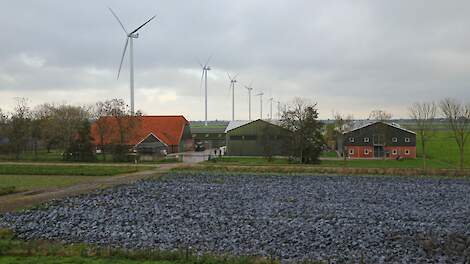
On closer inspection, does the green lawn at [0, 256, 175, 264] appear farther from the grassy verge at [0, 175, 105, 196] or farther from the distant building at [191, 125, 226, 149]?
the distant building at [191, 125, 226, 149]

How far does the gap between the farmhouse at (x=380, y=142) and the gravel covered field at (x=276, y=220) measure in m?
34.9

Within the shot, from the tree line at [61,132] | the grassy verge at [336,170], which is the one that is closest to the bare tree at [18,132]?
the tree line at [61,132]

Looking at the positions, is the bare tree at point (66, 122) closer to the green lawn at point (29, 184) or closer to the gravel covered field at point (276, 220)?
the green lawn at point (29, 184)

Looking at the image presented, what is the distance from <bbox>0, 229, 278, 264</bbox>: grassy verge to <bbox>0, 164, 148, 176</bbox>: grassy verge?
29.4m

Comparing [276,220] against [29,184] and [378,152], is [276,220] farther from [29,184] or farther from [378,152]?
[378,152]

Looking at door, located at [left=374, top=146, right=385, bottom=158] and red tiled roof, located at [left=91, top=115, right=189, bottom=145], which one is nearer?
door, located at [left=374, top=146, right=385, bottom=158]

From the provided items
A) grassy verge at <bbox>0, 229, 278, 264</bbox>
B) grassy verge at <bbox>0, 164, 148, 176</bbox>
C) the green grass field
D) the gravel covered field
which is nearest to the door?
the green grass field

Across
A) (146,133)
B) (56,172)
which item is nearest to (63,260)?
(56,172)

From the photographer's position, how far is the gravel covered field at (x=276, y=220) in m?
14.6

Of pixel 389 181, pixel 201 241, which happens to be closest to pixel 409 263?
pixel 201 241

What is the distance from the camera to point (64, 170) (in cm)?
4431

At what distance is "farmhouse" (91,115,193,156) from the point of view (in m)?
61.2

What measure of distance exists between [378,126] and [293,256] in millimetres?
57018

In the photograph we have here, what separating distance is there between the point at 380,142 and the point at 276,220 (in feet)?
170
